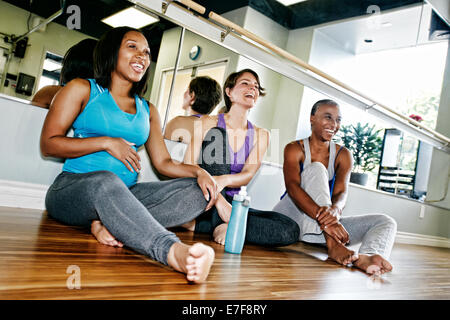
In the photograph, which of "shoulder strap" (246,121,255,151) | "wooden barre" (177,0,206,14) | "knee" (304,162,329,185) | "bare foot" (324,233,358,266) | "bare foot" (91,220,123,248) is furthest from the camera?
"shoulder strap" (246,121,255,151)

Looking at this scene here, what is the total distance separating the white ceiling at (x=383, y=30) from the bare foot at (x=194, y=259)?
11.8 ft

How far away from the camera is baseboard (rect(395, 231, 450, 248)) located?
10.8 ft

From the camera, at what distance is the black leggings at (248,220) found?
1553 mm

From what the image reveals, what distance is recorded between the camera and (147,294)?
654 millimetres

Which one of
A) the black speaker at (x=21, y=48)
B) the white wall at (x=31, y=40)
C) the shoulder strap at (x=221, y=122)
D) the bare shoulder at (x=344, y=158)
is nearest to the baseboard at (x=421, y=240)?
the bare shoulder at (x=344, y=158)

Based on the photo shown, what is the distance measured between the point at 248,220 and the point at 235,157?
0.30 m

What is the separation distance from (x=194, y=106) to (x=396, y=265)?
1.35m

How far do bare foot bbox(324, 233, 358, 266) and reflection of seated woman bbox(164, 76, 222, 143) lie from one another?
0.87 meters

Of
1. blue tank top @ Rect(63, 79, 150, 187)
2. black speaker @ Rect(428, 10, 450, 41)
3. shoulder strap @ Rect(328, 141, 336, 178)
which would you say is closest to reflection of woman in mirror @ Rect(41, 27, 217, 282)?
blue tank top @ Rect(63, 79, 150, 187)

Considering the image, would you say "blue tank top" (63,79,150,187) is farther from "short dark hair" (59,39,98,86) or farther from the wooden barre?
the wooden barre

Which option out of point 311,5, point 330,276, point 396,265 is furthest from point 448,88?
point 330,276

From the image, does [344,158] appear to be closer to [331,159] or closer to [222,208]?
[331,159]

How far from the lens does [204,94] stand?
204cm

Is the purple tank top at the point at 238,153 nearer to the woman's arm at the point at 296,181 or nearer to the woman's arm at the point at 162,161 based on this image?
the woman's arm at the point at 296,181
